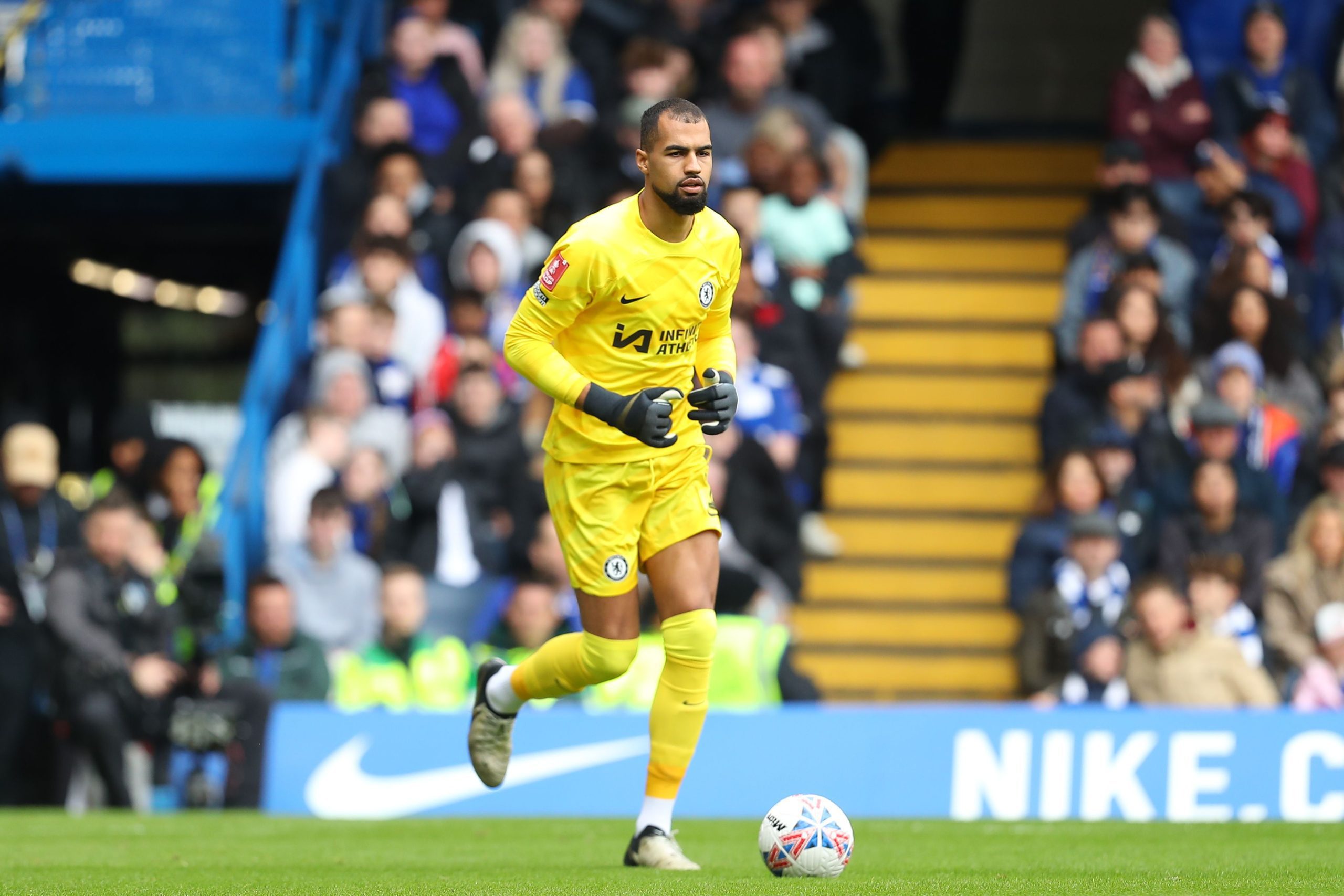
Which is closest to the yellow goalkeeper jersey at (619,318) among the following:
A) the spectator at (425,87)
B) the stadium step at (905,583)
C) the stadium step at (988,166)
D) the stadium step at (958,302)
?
the stadium step at (905,583)

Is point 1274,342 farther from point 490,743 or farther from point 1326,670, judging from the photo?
point 490,743

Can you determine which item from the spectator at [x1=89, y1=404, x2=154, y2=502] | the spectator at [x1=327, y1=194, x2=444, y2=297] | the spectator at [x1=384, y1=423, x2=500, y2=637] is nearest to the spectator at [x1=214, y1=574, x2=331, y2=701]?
the spectator at [x1=384, y1=423, x2=500, y2=637]

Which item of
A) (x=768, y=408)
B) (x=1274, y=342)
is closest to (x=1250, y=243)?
(x=1274, y=342)

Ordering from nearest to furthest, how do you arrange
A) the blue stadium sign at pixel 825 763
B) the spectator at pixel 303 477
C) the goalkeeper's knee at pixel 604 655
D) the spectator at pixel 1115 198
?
the goalkeeper's knee at pixel 604 655 < the blue stadium sign at pixel 825 763 < the spectator at pixel 303 477 < the spectator at pixel 1115 198

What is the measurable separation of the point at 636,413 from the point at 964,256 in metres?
8.28

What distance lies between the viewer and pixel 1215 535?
11.5 m

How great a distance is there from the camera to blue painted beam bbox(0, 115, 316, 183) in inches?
568

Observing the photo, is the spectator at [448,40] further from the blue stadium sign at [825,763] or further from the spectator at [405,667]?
the blue stadium sign at [825,763]

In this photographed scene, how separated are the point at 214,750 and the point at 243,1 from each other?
19.9 feet

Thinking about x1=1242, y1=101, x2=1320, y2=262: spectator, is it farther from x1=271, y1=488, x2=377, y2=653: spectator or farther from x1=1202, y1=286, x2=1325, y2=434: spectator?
x1=271, y1=488, x2=377, y2=653: spectator

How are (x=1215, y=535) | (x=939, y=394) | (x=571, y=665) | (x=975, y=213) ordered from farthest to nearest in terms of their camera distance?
(x=975, y=213) < (x=939, y=394) < (x=1215, y=535) < (x=571, y=665)

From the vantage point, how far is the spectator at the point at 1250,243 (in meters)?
12.6

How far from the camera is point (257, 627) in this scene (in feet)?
36.0

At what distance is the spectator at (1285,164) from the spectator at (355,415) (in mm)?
5549
